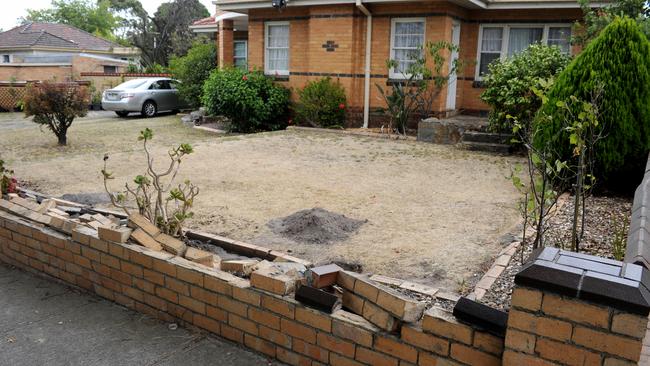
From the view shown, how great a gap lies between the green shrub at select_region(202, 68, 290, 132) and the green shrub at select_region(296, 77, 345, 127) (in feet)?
3.37

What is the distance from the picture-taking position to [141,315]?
366cm

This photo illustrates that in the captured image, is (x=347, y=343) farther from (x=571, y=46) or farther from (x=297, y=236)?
(x=571, y=46)

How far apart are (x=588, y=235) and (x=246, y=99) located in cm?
1071

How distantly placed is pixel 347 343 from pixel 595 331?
4.02 feet

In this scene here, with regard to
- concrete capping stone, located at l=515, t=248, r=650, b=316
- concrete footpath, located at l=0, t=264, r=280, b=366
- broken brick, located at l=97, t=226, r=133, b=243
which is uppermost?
concrete capping stone, located at l=515, t=248, r=650, b=316

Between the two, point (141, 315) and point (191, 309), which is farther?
point (141, 315)

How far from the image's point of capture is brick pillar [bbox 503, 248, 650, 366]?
201 centimetres

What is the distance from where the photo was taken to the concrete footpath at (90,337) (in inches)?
122

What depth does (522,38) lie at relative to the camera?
46.0 ft

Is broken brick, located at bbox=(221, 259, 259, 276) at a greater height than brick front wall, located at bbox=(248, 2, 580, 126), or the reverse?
brick front wall, located at bbox=(248, 2, 580, 126)

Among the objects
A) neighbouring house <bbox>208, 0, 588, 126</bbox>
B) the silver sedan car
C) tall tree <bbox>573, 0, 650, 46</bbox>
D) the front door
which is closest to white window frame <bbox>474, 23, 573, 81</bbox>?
neighbouring house <bbox>208, 0, 588, 126</bbox>

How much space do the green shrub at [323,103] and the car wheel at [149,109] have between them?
7.83 metres

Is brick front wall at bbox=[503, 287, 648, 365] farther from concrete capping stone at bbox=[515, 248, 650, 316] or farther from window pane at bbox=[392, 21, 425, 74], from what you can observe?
window pane at bbox=[392, 21, 425, 74]

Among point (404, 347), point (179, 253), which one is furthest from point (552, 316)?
point (179, 253)
